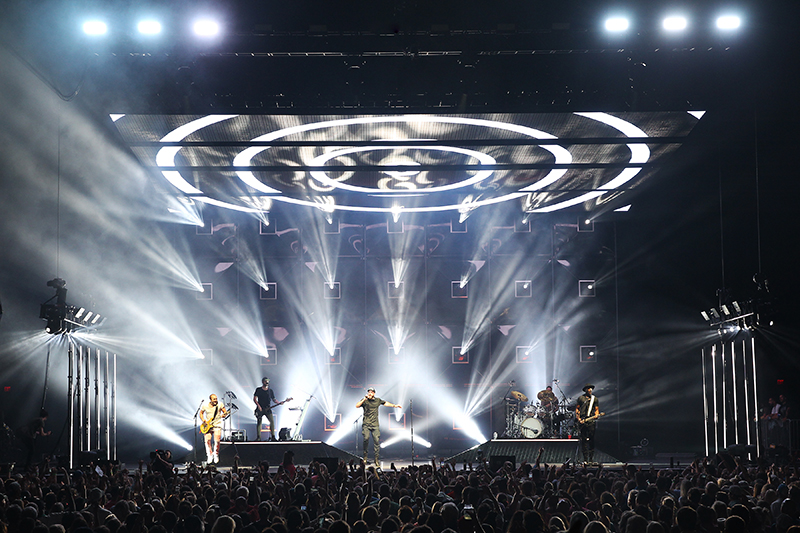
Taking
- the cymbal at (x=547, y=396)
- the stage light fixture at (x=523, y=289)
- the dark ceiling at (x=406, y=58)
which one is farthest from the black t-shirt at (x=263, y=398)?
the dark ceiling at (x=406, y=58)

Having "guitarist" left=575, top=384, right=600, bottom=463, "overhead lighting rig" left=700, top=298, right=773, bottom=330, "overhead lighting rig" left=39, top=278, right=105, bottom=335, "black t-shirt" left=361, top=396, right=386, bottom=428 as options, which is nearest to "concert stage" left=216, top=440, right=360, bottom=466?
"black t-shirt" left=361, top=396, right=386, bottom=428

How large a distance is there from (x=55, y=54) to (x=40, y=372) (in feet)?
28.4

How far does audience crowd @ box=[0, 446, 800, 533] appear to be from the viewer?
4289mm

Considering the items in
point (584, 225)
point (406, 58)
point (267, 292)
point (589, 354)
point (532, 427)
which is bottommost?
point (532, 427)

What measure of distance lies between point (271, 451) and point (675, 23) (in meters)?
10.2

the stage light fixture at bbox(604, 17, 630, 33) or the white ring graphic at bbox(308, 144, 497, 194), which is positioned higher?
the stage light fixture at bbox(604, 17, 630, 33)

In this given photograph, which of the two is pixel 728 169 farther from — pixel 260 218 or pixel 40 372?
pixel 40 372

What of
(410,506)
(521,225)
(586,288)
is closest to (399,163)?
(521,225)

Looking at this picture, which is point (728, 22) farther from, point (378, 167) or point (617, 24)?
point (378, 167)

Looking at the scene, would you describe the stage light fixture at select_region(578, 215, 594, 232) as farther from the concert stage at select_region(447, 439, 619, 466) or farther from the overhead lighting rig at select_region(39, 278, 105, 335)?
the overhead lighting rig at select_region(39, 278, 105, 335)

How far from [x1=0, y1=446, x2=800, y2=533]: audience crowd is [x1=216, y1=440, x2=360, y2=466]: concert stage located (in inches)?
251

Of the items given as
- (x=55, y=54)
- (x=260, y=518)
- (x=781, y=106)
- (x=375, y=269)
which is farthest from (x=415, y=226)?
(x=260, y=518)

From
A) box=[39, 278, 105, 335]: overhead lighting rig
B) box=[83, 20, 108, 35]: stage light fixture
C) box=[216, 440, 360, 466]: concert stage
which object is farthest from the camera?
box=[216, 440, 360, 466]: concert stage

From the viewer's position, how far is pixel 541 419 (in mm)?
16250
